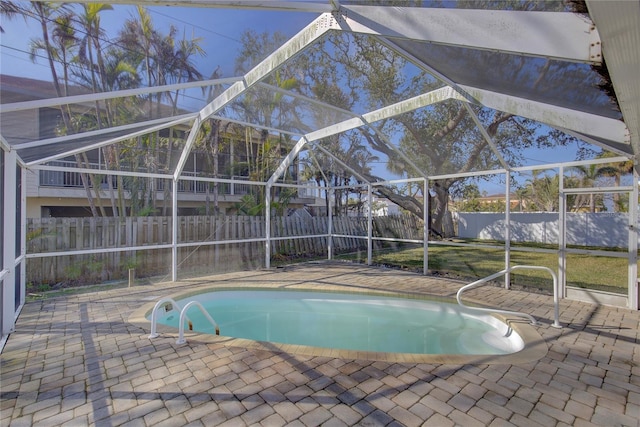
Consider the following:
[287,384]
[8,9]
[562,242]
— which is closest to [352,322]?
[287,384]

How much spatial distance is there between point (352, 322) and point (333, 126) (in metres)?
4.35

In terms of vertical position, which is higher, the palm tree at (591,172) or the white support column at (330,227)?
the palm tree at (591,172)

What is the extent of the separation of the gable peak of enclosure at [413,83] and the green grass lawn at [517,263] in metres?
2.34

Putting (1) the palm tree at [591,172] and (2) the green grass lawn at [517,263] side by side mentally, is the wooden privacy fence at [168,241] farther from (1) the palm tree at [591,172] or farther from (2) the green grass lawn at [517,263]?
(1) the palm tree at [591,172]

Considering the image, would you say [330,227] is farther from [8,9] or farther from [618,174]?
[8,9]

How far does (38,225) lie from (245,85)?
555cm

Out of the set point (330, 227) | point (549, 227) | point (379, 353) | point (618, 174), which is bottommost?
point (379, 353)

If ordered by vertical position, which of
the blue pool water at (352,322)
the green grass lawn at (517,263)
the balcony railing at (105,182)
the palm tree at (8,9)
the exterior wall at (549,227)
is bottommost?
the blue pool water at (352,322)

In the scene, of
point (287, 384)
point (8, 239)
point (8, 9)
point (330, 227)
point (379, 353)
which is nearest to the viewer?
point (287, 384)

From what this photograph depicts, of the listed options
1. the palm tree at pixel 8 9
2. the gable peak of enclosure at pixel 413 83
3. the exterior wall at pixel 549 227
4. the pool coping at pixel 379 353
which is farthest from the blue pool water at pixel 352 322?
the palm tree at pixel 8 9

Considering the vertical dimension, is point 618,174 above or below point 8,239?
above

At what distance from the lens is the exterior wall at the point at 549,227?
20.1 feet

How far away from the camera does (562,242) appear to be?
610 cm

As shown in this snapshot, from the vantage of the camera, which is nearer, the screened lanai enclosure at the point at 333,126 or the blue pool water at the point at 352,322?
the screened lanai enclosure at the point at 333,126
